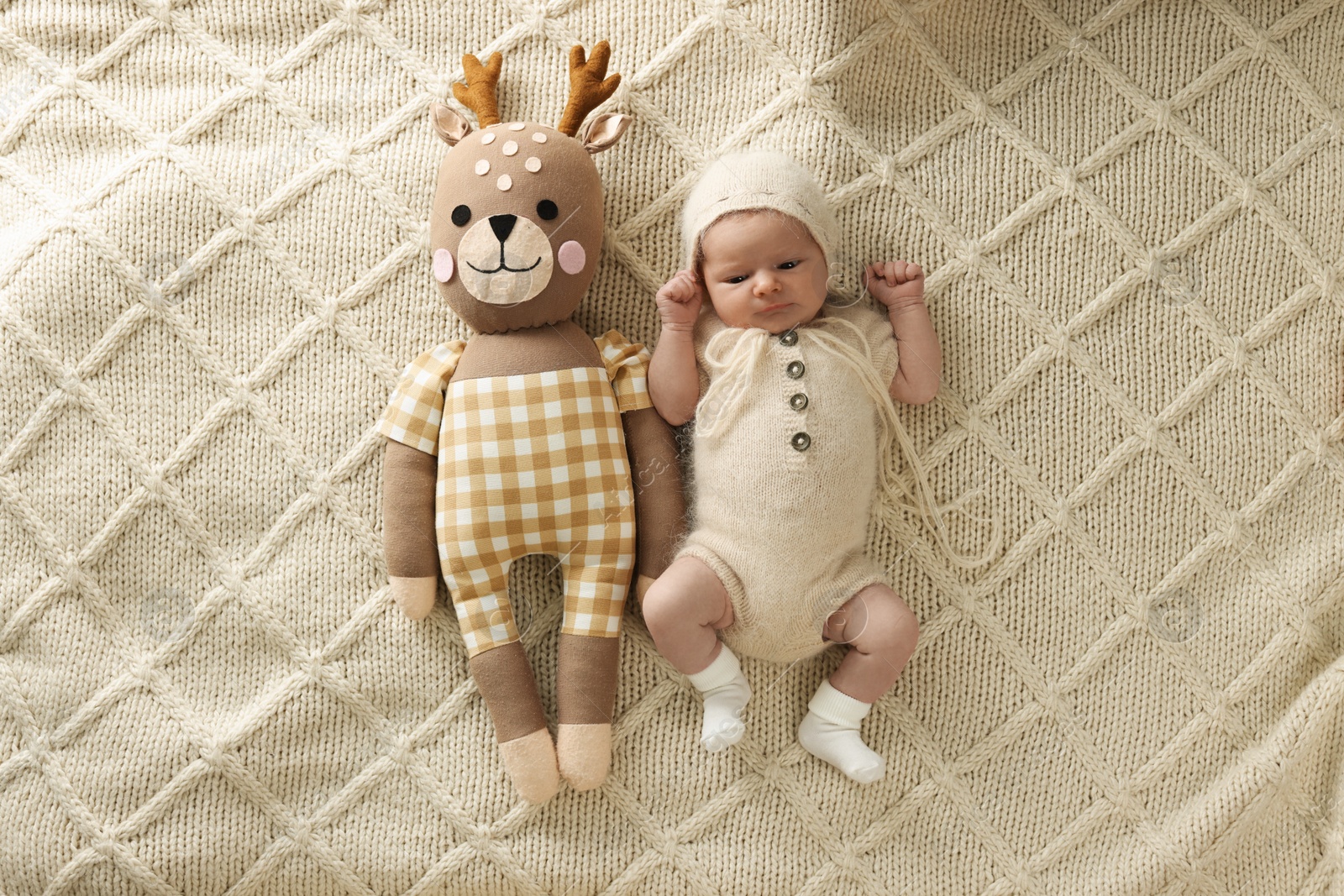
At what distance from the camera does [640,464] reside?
1158 millimetres

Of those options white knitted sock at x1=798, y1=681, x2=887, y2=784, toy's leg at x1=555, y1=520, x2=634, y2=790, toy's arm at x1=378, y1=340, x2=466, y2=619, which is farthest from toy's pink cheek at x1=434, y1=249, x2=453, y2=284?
white knitted sock at x1=798, y1=681, x2=887, y2=784

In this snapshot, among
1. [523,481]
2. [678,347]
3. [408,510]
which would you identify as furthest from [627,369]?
[408,510]

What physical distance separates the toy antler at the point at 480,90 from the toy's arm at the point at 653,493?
15.2 inches

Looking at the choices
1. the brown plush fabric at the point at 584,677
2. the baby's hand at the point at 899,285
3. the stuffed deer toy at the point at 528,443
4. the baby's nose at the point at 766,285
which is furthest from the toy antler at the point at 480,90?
the brown plush fabric at the point at 584,677

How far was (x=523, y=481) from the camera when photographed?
1.09 metres

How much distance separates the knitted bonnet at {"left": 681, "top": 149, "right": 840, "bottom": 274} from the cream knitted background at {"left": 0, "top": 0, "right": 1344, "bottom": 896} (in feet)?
0.35

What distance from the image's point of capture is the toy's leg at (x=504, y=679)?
113 cm

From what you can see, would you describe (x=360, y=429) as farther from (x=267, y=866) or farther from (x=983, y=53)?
(x=983, y=53)

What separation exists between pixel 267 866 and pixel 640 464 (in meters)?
0.63

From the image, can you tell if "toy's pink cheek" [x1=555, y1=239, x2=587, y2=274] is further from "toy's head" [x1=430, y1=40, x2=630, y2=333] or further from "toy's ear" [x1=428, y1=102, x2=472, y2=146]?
"toy's ear" [x1=428, y1=102, x2=472, y2=146]

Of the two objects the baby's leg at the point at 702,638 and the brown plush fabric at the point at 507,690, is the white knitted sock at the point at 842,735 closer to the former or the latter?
the baby's leg at the point at 702,638

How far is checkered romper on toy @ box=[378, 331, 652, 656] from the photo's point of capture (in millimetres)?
1095

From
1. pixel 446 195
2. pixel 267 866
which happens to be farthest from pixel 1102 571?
pixel 267 866

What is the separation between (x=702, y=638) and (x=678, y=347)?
1.06ft
